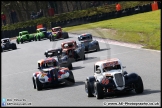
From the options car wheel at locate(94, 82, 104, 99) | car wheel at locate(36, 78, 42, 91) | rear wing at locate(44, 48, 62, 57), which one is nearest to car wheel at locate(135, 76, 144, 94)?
car wheel at locate(94, 82, 104, 99)

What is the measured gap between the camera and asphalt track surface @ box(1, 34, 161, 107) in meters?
15.4

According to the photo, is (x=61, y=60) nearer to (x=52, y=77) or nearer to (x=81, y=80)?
(x=81, y=80)

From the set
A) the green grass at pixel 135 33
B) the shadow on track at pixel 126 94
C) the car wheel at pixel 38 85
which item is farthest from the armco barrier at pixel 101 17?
the shadow on track at pixel 126 94

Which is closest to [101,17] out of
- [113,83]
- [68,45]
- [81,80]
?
[68,45]

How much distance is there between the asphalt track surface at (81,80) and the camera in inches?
606

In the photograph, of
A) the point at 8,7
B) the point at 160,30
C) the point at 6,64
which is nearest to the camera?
the point at 6,64

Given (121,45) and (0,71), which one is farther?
(121,45)

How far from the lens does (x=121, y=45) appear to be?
118ft

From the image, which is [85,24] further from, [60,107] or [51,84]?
[60,107]

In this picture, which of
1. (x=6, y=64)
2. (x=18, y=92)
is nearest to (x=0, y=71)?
(x=6, y=64)

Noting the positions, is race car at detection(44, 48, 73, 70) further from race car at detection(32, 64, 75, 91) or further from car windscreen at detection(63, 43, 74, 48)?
race car at detection(32, 64, 75, 91)

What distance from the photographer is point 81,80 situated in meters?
21.4

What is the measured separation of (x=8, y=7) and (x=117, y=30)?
46802 millimetres

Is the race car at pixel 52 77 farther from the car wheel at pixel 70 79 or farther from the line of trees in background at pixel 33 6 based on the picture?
the line of trees in background at pixel 33 6
